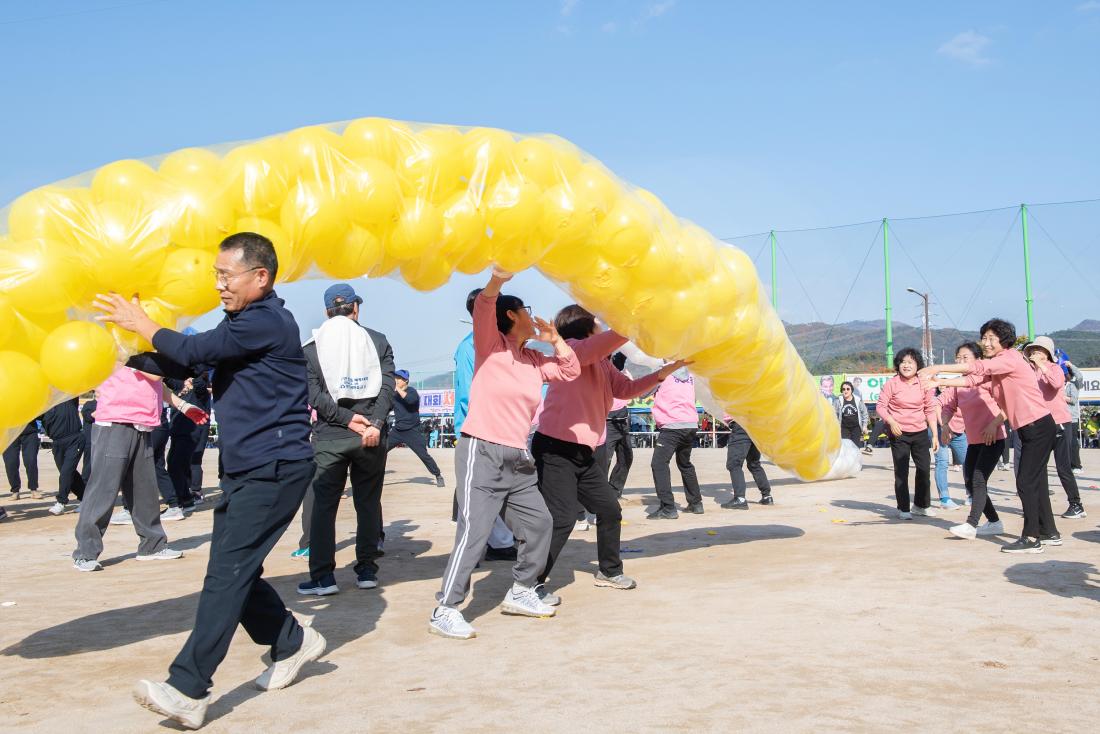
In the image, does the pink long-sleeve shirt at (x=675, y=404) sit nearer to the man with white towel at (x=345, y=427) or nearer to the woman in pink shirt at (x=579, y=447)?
the woman in pink shirt at (x=579, y=447)

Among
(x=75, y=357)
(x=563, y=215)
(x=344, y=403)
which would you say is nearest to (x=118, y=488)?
(x=344, y=403)

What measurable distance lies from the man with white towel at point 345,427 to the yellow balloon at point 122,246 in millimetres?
2097

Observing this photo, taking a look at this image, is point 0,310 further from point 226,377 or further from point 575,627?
point 575,627

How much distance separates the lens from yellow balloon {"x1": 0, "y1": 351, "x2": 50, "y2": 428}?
13.6ft

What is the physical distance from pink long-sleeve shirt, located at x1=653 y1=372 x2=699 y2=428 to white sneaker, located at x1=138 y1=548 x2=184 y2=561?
18.0 feet

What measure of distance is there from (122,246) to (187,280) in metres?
0.32

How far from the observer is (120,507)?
38.8 feet

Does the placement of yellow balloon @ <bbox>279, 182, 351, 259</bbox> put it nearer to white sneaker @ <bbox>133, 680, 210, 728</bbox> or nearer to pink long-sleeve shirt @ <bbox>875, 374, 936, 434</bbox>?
white sneaker @ <bbox>133, 680, 210, 728</bbox>

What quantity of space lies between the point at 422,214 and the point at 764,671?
293cm

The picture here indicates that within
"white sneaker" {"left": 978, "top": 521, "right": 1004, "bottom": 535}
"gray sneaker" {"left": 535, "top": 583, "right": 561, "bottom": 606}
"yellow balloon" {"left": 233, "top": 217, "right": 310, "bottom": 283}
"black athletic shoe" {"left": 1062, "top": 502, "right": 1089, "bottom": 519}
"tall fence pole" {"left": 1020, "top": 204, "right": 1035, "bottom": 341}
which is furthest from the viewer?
"tall fence pole" {"left": 1020, "top": 204, "right": 1035, "bottom": 341}

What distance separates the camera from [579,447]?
6242 millimetres

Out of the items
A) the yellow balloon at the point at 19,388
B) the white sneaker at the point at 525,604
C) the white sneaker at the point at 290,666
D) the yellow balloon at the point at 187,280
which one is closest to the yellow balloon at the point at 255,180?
the yellow balloon at the point at 187,280

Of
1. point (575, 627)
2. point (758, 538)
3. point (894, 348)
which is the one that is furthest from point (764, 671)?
point (894, 348)

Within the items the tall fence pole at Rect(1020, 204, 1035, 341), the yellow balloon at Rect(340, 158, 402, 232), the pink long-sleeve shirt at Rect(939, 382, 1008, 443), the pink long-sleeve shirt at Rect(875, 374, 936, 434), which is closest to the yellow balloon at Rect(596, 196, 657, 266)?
the yellow balloon at Rect(340, 158, 402, 232)
